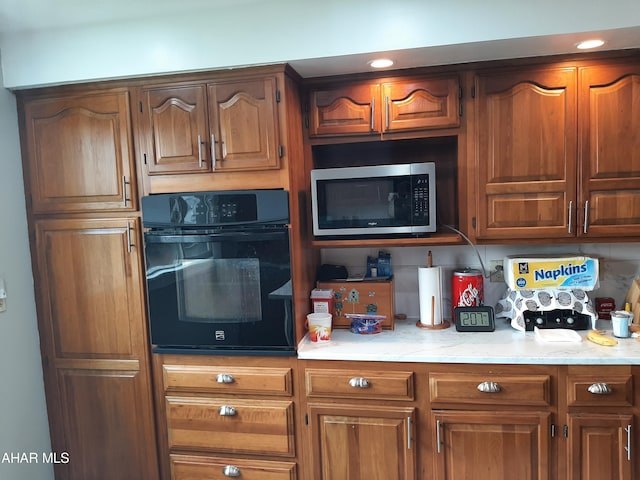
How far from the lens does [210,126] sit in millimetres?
1929

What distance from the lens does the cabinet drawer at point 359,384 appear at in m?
1.83

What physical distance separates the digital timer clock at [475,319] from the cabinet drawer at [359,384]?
0.43m

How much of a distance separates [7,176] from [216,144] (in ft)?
3.24

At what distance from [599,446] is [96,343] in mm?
2215

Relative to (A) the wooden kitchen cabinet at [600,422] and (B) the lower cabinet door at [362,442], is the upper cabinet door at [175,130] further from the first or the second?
(A) the wooden kitchen cabinet at [600,422]

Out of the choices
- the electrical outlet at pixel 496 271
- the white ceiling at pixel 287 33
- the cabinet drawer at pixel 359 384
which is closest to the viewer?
the white ceiling at pixel 287 33

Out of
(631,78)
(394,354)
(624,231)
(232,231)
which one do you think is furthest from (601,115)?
(232,231)

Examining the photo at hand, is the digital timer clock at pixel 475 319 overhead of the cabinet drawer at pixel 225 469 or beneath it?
overhead

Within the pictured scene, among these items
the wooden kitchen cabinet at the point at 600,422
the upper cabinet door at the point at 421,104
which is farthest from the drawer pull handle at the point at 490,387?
the upper cabinet door at the point at 421,104

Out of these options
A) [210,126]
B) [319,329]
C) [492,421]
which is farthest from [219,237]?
[492,421]

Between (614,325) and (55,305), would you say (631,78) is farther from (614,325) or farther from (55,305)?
(55,305)

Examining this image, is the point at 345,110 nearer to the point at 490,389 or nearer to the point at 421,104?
the point at 421,104

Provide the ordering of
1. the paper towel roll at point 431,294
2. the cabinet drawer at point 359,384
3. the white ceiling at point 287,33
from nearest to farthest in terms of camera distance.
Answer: the white ceiling at point 287,33 < the cabinet drawer at point 359,384 < the paper towel roll at point 431,294

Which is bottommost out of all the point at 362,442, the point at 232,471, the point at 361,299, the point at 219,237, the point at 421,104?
the point at 232,471
